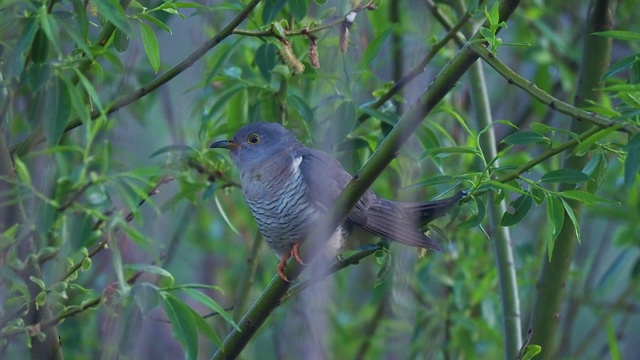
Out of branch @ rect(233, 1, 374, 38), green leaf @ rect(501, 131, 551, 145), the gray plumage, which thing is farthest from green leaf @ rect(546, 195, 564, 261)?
Answer: branch @ rect(233, 1, 374, 38)

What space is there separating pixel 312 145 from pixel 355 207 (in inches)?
12.5

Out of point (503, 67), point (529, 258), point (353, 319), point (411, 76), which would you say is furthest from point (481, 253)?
point (503, 67)

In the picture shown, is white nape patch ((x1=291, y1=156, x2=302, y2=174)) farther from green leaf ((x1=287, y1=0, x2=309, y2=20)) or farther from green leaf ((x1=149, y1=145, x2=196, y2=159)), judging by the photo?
green leaf ((x1=287, y1=0, x2=309, y2=20))

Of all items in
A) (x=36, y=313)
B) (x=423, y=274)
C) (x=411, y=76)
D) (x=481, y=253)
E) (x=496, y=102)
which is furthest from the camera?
(x=496, y=102)

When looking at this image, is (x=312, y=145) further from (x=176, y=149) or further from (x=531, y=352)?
(x=531, y=352)

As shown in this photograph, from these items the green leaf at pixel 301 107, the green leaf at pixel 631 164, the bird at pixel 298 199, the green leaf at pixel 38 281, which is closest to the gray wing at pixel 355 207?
the bird at pixel 298 199

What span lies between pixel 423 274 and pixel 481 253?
1.36 ft

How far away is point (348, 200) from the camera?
1850 mm

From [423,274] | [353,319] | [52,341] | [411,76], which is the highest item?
[411,76]

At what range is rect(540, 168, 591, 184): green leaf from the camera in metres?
1.86

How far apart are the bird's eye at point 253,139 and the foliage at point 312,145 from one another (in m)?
0.13

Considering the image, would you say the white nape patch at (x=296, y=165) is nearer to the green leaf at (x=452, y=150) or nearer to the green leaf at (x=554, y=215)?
the green leaf at (x=452, y=150)

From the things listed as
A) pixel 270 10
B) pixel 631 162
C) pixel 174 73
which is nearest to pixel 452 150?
pixel 631 162

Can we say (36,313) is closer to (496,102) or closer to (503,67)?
(503,67)
